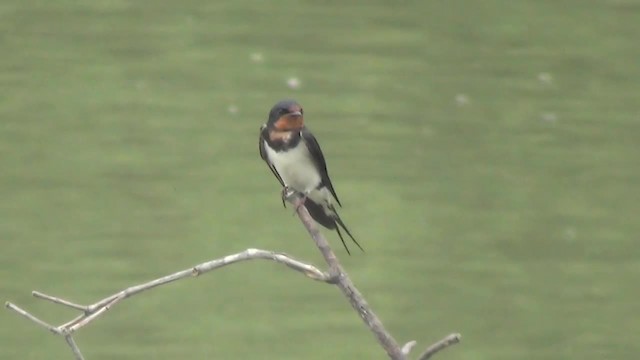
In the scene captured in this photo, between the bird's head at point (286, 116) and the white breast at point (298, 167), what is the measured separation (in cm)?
26

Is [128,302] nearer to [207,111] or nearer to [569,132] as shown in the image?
[207,111]

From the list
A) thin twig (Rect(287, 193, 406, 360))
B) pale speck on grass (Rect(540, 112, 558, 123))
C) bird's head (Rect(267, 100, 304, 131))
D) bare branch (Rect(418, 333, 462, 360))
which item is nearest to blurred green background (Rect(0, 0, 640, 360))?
pale speck on grass (Rect(540, 112, 558, 123))

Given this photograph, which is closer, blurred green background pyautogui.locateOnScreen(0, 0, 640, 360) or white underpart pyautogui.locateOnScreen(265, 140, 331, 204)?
white underpart pyautogui.locateOnScreen(265, 140, 331, 204)

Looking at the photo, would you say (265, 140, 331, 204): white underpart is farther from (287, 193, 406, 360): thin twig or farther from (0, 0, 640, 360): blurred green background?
(0, 0, 640, 360): blurred green background

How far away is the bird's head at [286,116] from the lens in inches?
71.5

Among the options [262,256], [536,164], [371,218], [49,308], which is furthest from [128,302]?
[262,256]

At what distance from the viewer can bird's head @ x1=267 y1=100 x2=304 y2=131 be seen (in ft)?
5.96

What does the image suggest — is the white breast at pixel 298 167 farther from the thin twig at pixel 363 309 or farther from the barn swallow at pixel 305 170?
the thin twig at pixel 363 309

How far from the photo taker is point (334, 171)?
4531 mm

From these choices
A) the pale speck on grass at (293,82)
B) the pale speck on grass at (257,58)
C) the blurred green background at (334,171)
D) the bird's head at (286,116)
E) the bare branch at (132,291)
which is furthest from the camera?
the pale speck on grass at (257,58)

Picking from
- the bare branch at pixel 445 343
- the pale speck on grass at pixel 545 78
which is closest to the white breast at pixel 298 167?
the bare branch at pixel 445 343

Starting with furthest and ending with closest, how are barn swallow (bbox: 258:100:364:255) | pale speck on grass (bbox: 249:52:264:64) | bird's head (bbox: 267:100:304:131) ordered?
pale speck on grass (bbox: 249:52:264:64)
barn swallow (bbox: 258:100:364:255)
bird's head (bbox: 267:100:304:131)

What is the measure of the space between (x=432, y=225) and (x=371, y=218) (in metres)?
0.17

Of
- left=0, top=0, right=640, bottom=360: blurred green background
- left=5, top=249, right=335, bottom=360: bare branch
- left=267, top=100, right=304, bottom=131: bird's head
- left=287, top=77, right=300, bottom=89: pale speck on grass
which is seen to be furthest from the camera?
left=287, top=77, right=300, bottom=89: pale speck on grass
